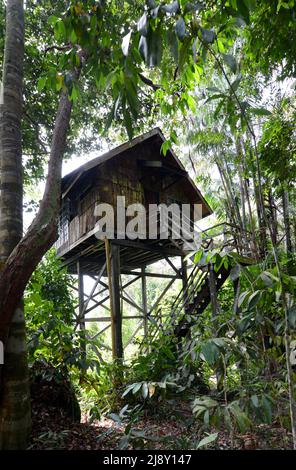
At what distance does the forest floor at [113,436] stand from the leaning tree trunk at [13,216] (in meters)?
0.30

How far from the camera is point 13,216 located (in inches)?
122

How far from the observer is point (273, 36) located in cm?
236

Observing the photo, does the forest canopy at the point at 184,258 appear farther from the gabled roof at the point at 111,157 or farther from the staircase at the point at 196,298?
the gabled roof at the point at 111,157

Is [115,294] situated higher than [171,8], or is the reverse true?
[171,8]

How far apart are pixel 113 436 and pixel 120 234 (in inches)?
249

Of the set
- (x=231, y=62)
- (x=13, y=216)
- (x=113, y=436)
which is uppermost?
(x=231, y=62)

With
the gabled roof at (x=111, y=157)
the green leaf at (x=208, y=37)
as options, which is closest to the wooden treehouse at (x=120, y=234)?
the gabled roof at (x=111, y=157)

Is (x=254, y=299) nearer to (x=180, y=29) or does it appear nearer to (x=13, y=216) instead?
(x=180, y=29)

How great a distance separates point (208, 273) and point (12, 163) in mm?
5783

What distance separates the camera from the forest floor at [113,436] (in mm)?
2402

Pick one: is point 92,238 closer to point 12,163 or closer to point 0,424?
point 12,163

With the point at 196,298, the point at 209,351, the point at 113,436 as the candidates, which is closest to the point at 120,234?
the point at 196,298

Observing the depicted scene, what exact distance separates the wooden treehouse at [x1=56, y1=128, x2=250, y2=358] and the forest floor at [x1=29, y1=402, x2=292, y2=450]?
396 centimetres
